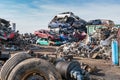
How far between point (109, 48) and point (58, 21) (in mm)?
23188

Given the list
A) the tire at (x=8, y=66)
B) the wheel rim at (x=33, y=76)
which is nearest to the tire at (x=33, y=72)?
the wheel rim at (x=33, y=76)

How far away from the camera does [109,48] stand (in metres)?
19.9

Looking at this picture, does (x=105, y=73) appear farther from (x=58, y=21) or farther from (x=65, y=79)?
(x=58, y=21)

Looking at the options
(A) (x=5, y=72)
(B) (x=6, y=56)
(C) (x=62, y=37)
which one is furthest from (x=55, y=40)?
(A) (x=5, y=72)

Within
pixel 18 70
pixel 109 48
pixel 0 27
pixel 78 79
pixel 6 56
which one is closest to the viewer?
pixel 18 70

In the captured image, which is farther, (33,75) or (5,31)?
(5,31)

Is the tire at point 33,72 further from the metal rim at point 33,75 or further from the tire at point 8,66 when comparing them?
the tire at point 8,66

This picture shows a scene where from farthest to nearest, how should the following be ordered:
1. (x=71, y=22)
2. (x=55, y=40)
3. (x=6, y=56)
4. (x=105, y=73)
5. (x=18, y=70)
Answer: (x=71, y=22), (x=55, y=40), (x=105, y=73), (x=6, y=56), (x=18, y=70)

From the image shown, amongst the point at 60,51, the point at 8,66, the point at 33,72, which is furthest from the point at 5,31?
the point at 33,72

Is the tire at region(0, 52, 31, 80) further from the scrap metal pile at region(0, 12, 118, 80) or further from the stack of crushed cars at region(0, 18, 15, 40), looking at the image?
the stack of crushed cars at region(0, 18, 15, 40)

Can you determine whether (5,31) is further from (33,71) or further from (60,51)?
(33,71)

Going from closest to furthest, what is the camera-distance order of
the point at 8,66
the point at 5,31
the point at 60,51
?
1. the point at 8,66
2. the point at 60,51
3. the point at 5,31

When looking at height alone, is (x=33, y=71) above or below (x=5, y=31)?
below

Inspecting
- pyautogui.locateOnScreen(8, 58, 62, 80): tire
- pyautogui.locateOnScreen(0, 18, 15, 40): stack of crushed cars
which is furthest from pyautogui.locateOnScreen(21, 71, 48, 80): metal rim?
pyautogui.locateOnScreen(0, 18, 15, 40): stack of crushed cars
